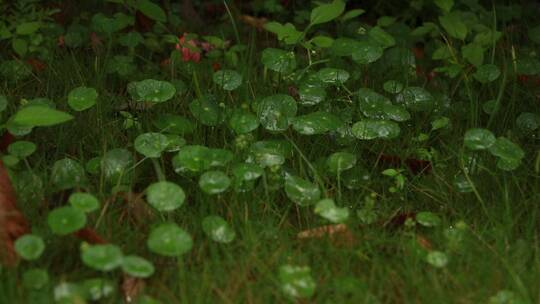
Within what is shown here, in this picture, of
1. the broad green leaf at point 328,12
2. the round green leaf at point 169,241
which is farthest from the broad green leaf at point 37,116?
the broad green leaf at point 328,12

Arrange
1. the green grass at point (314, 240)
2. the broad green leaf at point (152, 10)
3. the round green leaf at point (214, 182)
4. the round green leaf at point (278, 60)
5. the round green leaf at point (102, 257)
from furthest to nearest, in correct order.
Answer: the broad green leaf at point (152, 10) < the round green leaf at point (278, 60) < the round green leaf at point (214, 182) < the green grass at point (314, 240) < the round green leaf at point (102, 257)

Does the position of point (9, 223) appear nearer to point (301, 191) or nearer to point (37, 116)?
point (37, 116)

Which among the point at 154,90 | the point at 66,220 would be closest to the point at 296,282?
the point at 66,220

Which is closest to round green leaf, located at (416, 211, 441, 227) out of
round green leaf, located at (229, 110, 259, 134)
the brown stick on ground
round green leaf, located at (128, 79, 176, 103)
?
round green leaf, located at (229, 110, 259, 134)

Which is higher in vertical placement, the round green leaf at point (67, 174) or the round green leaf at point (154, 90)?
the round green leaf at point (154, 90)

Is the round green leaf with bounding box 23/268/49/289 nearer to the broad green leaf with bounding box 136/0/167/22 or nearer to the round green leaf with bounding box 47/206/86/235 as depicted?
the round green leaf with bounding box 47/206/86/235

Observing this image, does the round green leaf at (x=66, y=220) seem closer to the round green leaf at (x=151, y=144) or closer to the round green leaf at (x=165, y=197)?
the round green leaf at (x=165, y=197)
